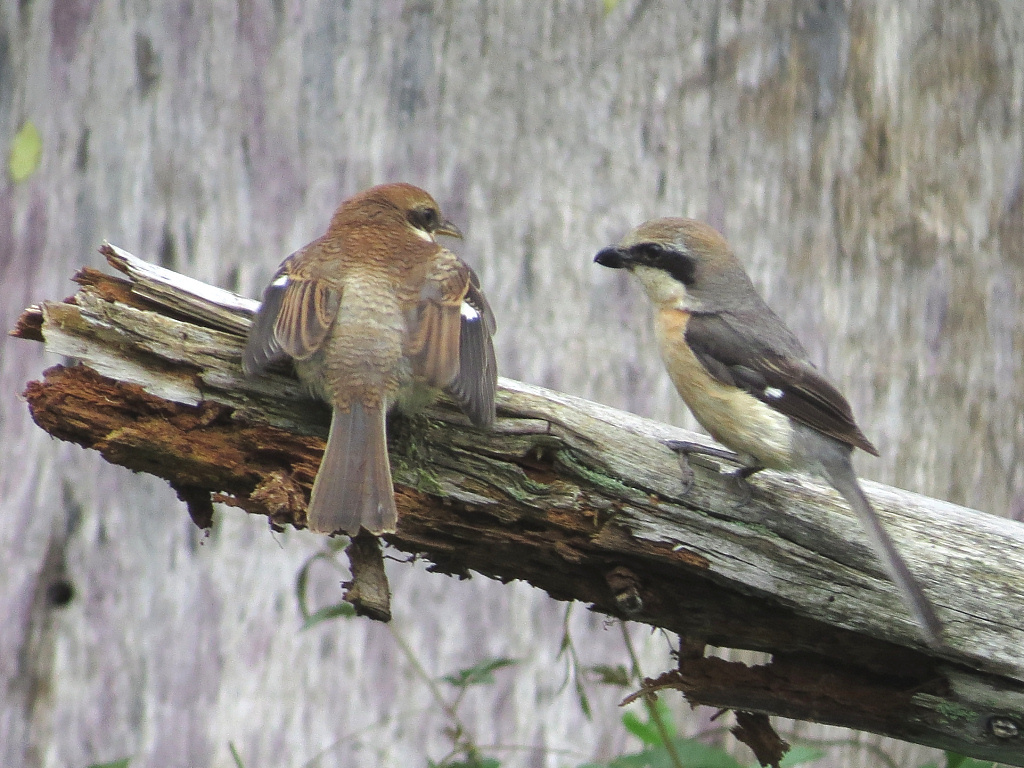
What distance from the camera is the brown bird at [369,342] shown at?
9.52ft

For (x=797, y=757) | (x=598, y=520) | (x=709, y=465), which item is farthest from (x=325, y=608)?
(x=797, y=757)

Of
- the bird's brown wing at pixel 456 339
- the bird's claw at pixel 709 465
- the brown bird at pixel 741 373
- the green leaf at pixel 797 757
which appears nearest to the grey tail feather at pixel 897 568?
the brown bird at pixel 741 373

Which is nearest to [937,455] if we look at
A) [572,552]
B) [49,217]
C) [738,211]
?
[738,211]

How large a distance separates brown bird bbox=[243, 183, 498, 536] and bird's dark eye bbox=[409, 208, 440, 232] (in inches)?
9.4

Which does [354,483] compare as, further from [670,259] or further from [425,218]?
[670,259]

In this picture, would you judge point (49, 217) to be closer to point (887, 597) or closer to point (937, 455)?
point (887, 597)

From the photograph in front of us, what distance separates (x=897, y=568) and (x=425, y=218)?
6.84 feet

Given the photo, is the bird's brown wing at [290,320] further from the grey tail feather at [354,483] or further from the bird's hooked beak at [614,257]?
the bird's hooked beak at [614,257]

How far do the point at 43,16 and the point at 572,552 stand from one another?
3.51m

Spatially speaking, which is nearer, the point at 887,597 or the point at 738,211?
the point at 887,597

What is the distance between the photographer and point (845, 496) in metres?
3.34

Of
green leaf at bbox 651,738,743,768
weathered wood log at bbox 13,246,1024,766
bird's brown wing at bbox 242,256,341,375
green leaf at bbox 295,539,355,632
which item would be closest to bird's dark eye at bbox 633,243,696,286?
weathered wood log at bbox 13,246,1024,766

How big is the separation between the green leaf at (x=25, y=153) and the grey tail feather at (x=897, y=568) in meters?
3.68

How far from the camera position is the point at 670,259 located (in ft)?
14.1
